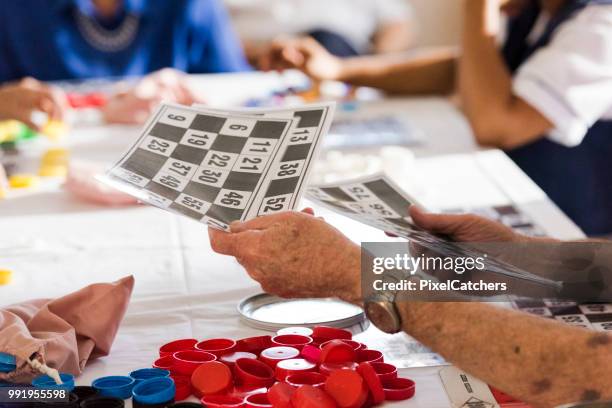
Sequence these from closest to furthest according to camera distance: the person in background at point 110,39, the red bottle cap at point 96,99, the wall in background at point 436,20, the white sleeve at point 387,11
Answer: the red bottle cap at point 96,99, the person in background at point 110,39, the white sleeve at point 387,11, the wall in background at point 436,20

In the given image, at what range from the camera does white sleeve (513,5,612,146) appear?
176cm

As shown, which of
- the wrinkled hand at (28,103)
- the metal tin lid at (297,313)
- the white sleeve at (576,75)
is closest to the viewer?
the metal tin lid at (297,313)

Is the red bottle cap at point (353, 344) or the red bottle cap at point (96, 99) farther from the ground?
the red bottle cap at point (96, 99)

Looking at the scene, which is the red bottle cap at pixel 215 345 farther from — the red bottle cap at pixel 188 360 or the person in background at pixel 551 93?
the person in background at pixel 551 93

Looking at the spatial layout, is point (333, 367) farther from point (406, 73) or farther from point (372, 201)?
point (406, 73)

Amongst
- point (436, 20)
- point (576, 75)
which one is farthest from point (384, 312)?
point (436, 20)

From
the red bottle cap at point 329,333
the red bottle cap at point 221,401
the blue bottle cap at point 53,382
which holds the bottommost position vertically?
the red bottle cap at point 221,401

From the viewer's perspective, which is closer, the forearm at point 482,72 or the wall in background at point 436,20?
the forearm at point 482,72

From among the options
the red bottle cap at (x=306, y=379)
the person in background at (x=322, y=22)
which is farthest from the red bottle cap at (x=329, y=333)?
the person in background at (x=322, y=22)

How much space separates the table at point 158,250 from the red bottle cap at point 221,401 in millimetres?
158

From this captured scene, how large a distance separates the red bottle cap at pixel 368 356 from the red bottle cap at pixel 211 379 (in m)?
0.14

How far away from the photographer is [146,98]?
212cm

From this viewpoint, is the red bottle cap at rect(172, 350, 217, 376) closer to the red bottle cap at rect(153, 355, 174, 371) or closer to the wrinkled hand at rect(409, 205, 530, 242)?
the red bottle cap at rect(153, 355, 174, 371)

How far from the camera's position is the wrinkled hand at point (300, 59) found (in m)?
2.37
